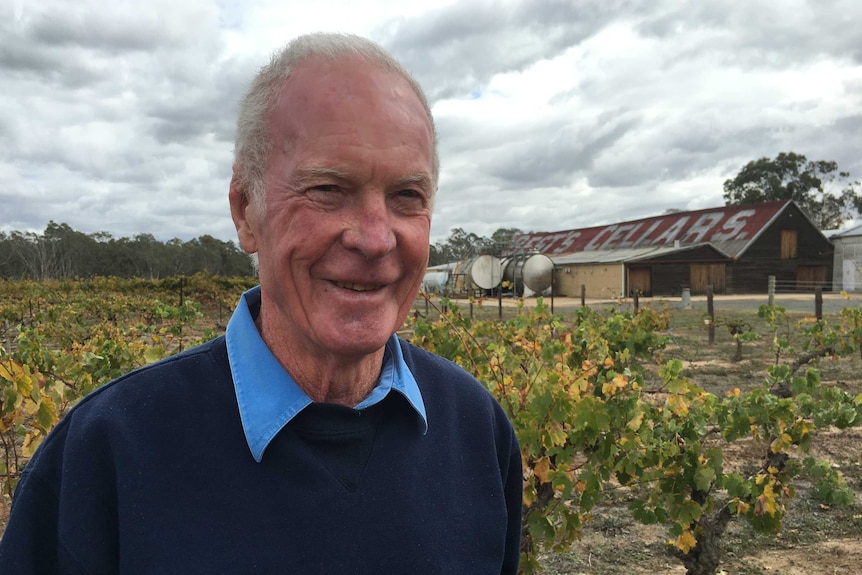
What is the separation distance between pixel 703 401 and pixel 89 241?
6730 centimetres

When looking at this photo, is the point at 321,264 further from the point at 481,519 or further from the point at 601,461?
the point at 601,461

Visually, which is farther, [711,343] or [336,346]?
[711,343]

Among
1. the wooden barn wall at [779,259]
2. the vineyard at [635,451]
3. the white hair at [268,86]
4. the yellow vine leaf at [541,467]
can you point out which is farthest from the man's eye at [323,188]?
the wooden barn wall at [779,259]

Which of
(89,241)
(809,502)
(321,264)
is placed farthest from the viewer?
(89,241)

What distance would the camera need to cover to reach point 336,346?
1232mm

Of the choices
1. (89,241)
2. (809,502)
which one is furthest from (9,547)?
(89,241)

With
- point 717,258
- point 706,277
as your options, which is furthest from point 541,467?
point 717,258

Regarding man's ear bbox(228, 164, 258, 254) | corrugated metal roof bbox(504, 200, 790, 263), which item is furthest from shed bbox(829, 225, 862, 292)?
man's ear bbox(228, 164, 258, 254)

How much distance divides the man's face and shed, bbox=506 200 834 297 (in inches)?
1219

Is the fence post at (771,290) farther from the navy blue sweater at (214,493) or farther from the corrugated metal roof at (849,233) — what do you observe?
the navy blue sweater at (214,493)

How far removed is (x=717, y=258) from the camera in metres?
33.1

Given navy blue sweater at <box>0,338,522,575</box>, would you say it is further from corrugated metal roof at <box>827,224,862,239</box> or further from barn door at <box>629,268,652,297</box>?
corrugated metal roof at <box>827,224,862,239</box>

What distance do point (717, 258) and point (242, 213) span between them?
35.5m

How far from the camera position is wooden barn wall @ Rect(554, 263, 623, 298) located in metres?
32.1
